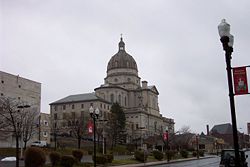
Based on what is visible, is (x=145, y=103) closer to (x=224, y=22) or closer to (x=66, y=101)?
(x=66, y=101)

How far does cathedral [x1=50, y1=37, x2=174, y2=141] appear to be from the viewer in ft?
420

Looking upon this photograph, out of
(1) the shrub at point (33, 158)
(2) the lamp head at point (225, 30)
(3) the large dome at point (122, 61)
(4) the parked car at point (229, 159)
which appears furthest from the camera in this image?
(3) the large dome at point (122, 61)

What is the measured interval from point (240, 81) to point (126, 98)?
132202 millimetres

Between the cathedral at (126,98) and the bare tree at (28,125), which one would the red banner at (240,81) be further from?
the cathedral at (126,98)

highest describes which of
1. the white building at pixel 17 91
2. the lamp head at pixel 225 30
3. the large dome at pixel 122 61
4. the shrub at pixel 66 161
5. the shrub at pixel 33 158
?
the large dome at pixel 122 61

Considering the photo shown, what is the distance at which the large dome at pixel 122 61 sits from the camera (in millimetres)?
140000

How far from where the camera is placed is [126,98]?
143000 millimetres

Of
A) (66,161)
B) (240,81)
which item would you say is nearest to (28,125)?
(66,161)

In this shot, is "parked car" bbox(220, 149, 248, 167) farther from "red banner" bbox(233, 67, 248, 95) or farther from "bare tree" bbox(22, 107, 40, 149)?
"bare tree" bbox(22, 107, 40, 149)

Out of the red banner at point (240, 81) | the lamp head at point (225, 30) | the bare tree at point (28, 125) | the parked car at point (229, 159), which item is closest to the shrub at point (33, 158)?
the parked car at point (229, 159)

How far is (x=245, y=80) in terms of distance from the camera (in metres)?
11.0

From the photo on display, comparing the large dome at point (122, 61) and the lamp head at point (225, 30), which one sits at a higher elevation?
the large dome at point (122, 61)

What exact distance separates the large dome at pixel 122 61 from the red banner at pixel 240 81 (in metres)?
129

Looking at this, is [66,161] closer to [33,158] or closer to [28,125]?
[33,158]
